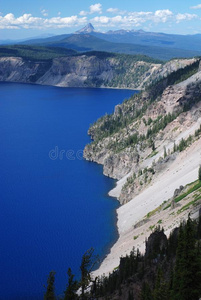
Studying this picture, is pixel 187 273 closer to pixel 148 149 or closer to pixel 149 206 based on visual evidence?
pixel 149 206

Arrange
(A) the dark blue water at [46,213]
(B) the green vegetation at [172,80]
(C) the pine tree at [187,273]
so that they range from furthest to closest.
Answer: (B) the green vegetation at [172,80]
(A) the dark blue water at [46,213]
(C) the pine tree at [187,273]

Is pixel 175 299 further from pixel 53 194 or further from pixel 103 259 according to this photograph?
pixel 53 194

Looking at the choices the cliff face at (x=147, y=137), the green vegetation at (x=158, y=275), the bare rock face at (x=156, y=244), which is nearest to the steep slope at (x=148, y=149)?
the cliff face at (x=147, y=137)

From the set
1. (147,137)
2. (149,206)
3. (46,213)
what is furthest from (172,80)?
(46,213)

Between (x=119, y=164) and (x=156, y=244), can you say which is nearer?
(x=156, y=244)

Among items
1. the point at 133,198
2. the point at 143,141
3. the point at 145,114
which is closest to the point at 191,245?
the point at 133,198

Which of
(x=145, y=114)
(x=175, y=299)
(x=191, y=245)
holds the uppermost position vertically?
(x=145, y=114)

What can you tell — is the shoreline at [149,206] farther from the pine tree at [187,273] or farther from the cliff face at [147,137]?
the pine tree at [187,273]

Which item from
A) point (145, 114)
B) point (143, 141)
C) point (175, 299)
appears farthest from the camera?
point (145, 114)
